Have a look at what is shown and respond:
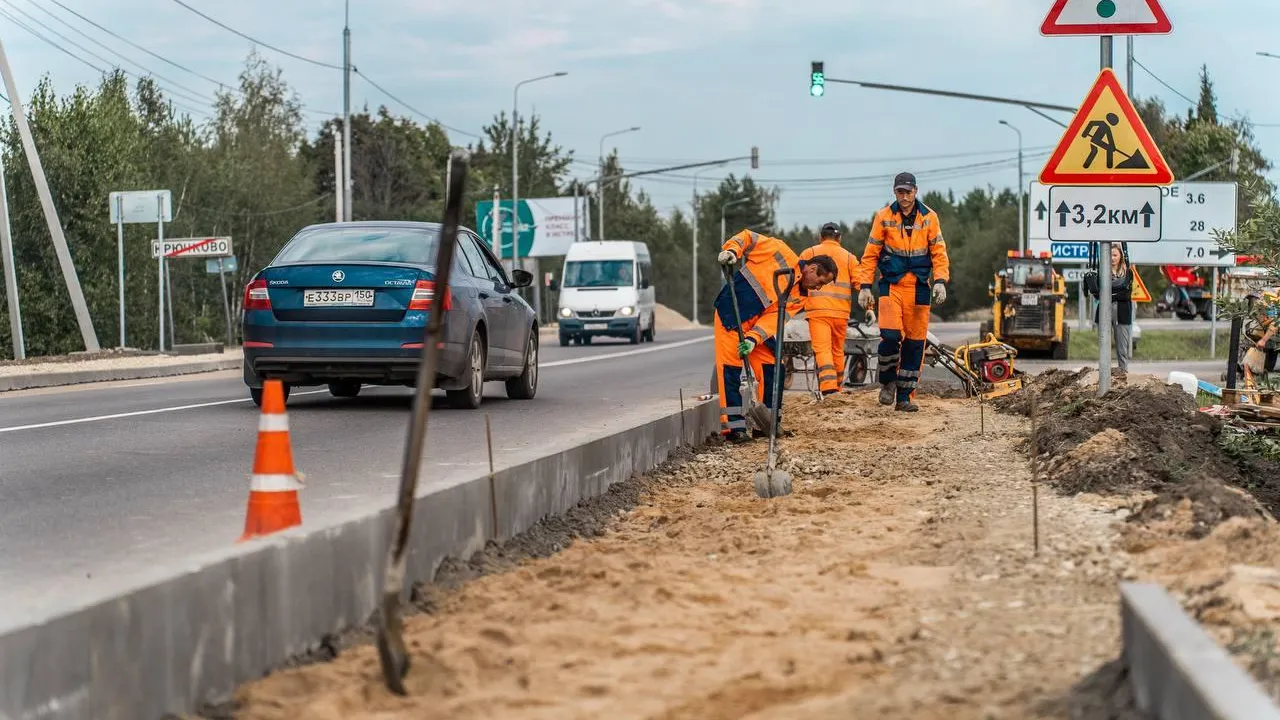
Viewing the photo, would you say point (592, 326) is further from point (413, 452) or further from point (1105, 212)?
point (413, 452)

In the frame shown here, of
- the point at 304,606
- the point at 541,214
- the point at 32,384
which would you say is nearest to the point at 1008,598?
the point at 304,606

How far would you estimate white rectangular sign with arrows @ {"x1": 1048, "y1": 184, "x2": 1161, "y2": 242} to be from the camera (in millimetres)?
10969

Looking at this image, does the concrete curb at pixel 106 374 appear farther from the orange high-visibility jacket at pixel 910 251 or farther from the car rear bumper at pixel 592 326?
the car rear bumper at pixel 592 326

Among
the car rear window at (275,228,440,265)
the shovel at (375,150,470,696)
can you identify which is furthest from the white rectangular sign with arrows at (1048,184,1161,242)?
the shovel at (375,150,470,696)

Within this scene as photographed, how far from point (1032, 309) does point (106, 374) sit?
689 inches

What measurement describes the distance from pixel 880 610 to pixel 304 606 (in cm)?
186

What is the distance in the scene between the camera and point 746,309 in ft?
40.9

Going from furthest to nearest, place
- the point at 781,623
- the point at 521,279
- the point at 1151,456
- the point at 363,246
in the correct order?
the point at 521,279 → the point at 363,246 → the point at 1151,456 → the point at 781,623

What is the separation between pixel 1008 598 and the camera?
566 centimetres

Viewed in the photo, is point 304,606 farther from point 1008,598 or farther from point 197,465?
point 197,465

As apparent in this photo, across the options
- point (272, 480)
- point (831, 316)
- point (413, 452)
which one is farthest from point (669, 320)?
point (413, 452)

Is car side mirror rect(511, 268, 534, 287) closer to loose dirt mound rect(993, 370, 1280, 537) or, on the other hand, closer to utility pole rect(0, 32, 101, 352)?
loose dirt mound rect(993, 370, 1280, 537)

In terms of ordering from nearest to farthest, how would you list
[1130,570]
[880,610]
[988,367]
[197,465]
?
[880,610] < [1130,570] < [197,465] < [988,367]

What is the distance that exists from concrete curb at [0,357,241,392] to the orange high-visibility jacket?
12220mm
